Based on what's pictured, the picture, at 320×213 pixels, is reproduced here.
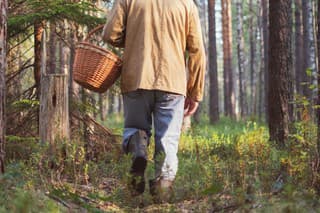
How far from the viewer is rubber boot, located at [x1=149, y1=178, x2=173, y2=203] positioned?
14.5 feet

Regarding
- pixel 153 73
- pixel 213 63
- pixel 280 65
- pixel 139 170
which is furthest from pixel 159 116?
pixel 213 63

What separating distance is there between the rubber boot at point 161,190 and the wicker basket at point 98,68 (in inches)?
41.3

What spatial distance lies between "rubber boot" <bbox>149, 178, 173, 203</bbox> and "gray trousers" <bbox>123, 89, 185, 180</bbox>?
0.27 feet

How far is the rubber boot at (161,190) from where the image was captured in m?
4.42

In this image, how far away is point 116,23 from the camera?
5.04 m

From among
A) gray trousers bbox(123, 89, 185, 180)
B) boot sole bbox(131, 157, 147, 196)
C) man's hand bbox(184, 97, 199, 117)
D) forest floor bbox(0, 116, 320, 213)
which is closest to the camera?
forest floor bbox(0, 116, 320, 213)

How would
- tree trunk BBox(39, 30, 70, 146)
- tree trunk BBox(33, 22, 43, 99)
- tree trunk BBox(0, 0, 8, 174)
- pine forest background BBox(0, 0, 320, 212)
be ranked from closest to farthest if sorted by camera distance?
1. pine forest background BBox(0, 0, 320, 212)
2. tree trunk BBox(0, 0, 8, 174)
3. tree trunk BBox(39, 30, 70, 146)
4. tree trunk BBox(33, 22, 43, 99)

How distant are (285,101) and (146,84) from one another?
3.93 metres

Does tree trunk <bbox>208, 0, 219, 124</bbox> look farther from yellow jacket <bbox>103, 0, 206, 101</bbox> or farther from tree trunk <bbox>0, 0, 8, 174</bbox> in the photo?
tree trunk <bbox>0, 0, 8, 174</bbox>

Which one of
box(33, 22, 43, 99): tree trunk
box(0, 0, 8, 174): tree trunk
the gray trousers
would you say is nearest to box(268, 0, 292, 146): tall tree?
box(33, 22, 43, 99): tree trunk

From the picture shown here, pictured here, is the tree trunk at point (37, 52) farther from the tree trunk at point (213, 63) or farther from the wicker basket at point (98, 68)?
the tree trunk at point (213, 63)

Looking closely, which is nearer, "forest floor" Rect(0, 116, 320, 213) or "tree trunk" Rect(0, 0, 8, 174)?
"forest floor" Rect(0, 116, 320, 213)

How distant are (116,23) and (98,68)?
48 cm

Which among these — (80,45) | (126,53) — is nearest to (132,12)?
(126,53)
